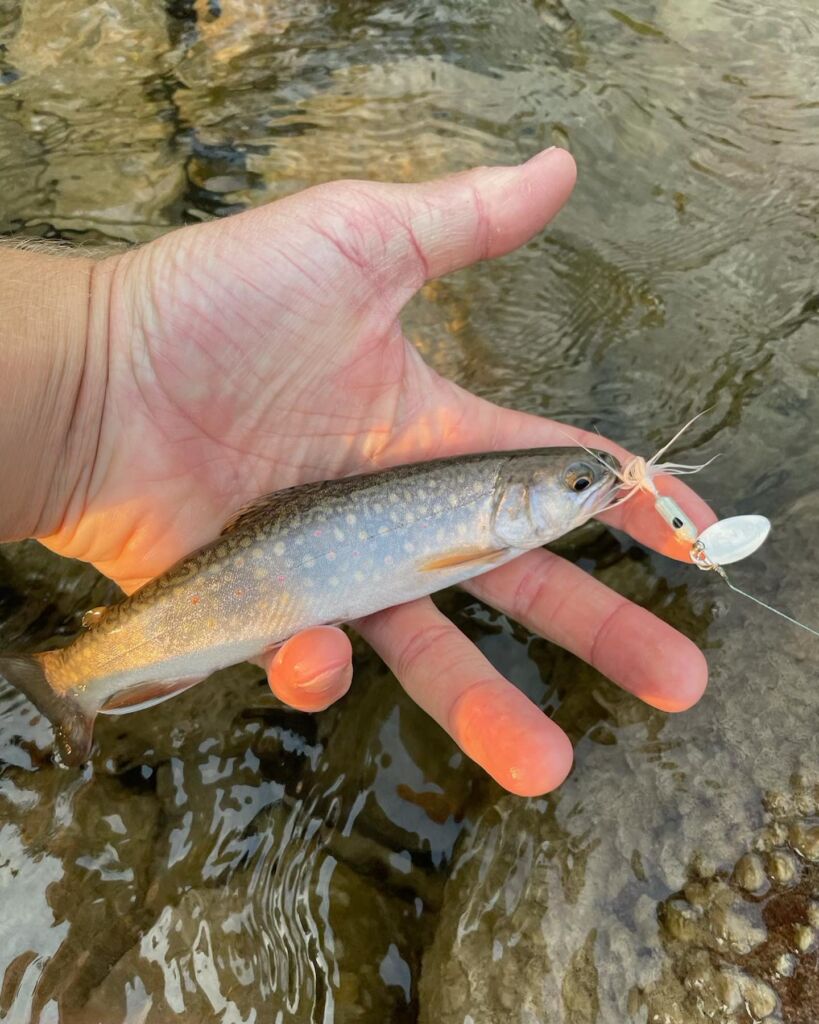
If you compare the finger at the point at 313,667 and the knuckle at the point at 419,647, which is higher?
the finger at the point at 313,667

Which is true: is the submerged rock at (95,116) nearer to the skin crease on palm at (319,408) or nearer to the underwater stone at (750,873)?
the skin crease on palm at (319,408)

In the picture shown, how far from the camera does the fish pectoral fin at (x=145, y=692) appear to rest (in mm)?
2969

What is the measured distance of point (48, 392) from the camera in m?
3.10

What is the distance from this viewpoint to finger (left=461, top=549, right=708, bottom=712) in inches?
109

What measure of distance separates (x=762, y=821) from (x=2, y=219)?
5.37m

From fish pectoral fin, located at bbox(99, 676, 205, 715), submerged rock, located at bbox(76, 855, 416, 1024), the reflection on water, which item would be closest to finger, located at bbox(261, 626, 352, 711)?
fish pectoral fin, located at bbox(99, 676, 205, 715)

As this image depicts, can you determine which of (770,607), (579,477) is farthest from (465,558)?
(770,607)

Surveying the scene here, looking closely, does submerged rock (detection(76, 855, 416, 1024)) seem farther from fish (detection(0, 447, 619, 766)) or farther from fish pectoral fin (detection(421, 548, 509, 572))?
fish pectoral fin (detection(421, 548, 509, 572))

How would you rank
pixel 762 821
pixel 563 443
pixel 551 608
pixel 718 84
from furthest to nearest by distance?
pixel 718 84 < pixel 563 443 < pixel 551 608 < pixel 762 821

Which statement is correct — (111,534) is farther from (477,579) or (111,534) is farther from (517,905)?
(517,905)

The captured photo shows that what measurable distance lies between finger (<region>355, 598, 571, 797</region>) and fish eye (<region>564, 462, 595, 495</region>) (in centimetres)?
77

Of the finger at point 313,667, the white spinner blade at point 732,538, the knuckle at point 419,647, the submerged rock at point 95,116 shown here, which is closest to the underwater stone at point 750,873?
the white spinner blade at point 732,538

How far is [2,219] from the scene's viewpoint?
4762 mm

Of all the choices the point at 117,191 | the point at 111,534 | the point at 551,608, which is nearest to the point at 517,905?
the point at 551,608
